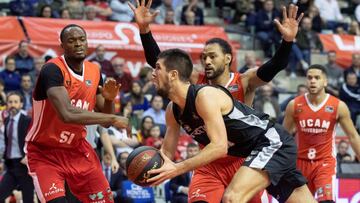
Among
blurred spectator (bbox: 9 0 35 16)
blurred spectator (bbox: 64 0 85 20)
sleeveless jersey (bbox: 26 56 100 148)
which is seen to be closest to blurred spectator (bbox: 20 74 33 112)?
blurred spectator (bbox: 9 0 35 16)

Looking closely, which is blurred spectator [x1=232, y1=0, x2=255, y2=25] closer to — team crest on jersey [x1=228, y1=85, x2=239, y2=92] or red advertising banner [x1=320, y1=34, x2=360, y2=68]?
red advertising banner [x1=320, y1=34, x2=360, y2=68]

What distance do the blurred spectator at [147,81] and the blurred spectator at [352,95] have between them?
419 centimetres

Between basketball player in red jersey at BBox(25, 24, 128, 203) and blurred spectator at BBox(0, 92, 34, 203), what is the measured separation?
3645mm

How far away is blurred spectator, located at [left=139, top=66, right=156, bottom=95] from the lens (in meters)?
18.5

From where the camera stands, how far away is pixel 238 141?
28.9 ft

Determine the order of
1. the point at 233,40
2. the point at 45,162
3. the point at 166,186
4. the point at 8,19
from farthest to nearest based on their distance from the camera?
the point at 233,40, the point at 8,19, the point at 166,186, the point at 45,162

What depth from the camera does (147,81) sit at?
1866cm

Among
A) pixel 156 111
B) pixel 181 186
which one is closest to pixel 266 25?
pixel 156 111

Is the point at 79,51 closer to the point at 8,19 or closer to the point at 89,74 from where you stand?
the point at 89,74

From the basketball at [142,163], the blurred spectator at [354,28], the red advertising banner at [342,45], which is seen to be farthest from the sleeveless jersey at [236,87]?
the blurred spectator at [354,28]

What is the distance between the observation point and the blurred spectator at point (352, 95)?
19547 mm

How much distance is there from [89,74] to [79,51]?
1.08 feet

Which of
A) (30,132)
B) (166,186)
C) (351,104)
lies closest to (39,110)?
(30,132)

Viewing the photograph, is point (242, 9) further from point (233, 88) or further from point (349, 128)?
point (233, 88)
